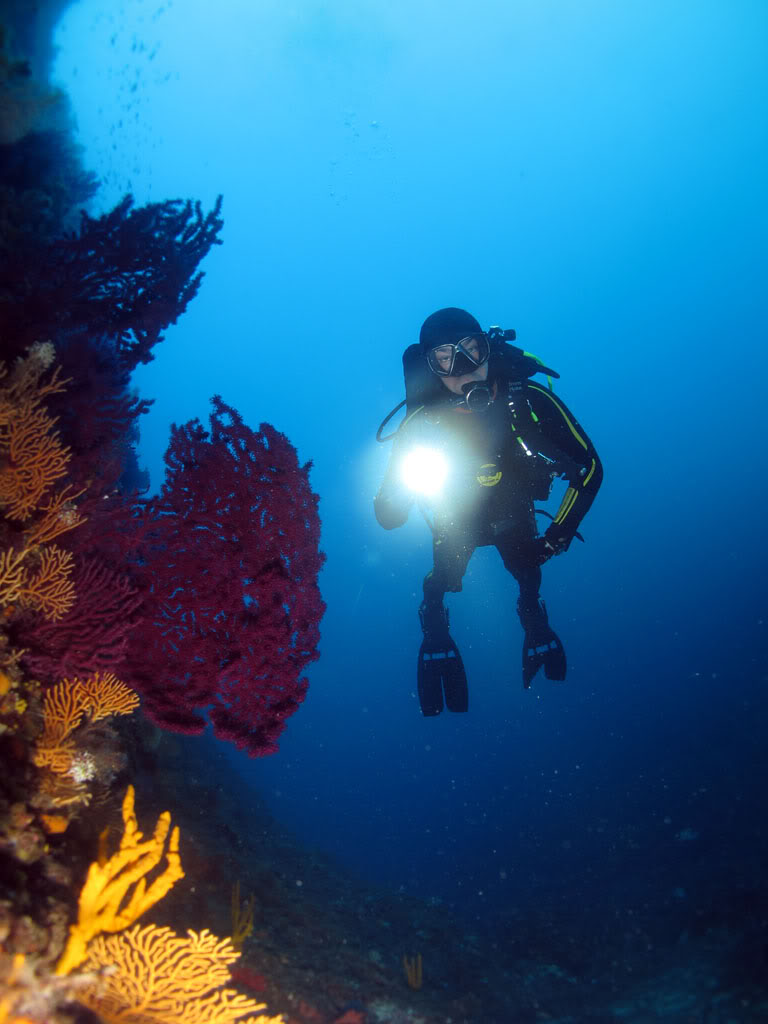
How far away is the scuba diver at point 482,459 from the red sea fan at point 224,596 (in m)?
2.05

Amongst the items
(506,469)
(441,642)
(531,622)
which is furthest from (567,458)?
(441,642)

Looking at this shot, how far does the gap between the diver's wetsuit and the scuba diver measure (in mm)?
11

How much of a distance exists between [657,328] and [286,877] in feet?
325

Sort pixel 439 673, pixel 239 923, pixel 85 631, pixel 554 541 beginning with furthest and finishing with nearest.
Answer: pixel 439 673 < pixel 554 541 < pixel 239 923 < pixel 85 631

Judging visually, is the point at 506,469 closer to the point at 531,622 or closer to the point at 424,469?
the point at 424,469

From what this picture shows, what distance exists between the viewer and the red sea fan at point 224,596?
3.68 metres

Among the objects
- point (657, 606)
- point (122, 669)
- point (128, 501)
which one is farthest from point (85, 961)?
point (657, 606)

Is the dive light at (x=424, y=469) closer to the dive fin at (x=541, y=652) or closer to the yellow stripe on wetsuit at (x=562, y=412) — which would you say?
the yellow stripe on wetsuit at (x=562, y=412)

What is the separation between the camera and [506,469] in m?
6.07

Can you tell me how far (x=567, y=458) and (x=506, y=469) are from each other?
26.5 inches

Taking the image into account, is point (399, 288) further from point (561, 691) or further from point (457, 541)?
point (457, 541)

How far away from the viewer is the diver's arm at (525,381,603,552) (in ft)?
18.7

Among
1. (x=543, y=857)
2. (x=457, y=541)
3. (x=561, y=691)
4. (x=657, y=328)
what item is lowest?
(x=543, y=857)

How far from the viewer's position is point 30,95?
406cm
